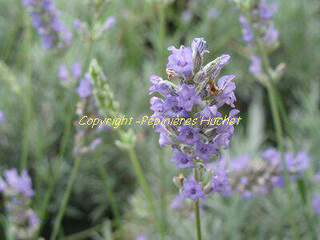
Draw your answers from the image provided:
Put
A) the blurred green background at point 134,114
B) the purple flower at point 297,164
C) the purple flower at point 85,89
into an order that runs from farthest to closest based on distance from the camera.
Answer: the blurred green background at point 134,114, the purple flower at point 297,164, the purple flower at point 85,89

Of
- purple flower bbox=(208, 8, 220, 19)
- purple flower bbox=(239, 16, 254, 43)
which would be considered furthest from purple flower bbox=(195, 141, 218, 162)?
purple flower bbox=(208, 8, 220, 19)

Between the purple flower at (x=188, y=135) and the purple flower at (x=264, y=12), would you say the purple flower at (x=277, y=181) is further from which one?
the purple flower at (x=188, y=135)

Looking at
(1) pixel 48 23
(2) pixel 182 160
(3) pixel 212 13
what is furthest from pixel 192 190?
(3) pixel 212 13

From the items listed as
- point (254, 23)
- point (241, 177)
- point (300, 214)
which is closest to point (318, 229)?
point (300, 214)

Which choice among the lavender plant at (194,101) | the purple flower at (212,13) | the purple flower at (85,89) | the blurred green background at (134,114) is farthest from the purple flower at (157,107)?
the purple flower at (212,13)

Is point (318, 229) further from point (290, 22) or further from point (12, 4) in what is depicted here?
point (12, 4)

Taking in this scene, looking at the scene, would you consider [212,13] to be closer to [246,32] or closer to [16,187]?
[246,32]
